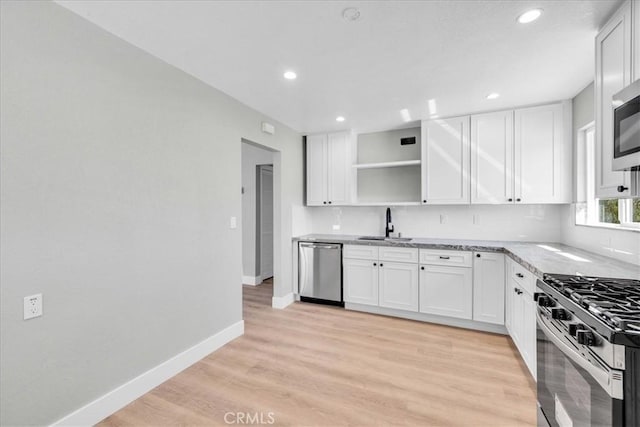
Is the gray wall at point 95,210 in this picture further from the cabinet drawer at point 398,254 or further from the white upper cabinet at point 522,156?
the white upper cabinet at point 522,156

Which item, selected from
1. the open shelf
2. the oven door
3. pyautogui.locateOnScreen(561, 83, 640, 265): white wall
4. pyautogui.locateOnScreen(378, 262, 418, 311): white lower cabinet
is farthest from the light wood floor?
the open shelf

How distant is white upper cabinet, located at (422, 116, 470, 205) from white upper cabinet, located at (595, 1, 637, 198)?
1699 mm

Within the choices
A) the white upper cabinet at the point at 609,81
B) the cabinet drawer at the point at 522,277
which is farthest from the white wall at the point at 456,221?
the white upper cabinet at the point at 609,81

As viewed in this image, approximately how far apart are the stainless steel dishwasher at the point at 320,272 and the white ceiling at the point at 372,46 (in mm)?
1981

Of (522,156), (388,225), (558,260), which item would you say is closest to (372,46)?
(558,260)

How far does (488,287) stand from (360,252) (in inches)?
59.2

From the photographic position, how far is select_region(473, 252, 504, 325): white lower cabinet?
3094mm

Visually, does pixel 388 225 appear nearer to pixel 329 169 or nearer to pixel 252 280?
pixel 329 169

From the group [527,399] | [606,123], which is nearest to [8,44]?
[606,123]

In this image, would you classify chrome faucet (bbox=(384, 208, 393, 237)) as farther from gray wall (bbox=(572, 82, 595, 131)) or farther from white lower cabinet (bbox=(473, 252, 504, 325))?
gray wall (bbox=(572, 82, 595, 131))

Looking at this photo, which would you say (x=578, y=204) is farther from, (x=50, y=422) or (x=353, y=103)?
(x=50, y=422)

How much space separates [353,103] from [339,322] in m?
2.58

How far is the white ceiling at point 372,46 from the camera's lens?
1.70 meters

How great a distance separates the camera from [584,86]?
2.72 metres
